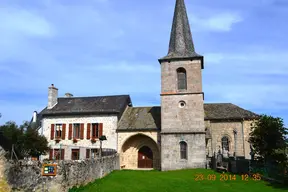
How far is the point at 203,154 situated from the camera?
23.7 meters

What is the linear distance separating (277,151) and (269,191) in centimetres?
409

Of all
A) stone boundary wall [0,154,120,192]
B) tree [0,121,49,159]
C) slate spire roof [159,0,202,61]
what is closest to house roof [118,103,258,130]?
slate spire roof [159,0,202,61]

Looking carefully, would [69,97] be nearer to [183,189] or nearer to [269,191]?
[183,189]

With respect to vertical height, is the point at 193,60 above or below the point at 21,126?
above

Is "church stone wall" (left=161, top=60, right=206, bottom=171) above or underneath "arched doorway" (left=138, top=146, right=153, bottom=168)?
above

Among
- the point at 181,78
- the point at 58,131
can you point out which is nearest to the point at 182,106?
the point at 181,78

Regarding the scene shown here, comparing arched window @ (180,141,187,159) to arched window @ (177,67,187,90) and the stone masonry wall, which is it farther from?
the stone masonry wall

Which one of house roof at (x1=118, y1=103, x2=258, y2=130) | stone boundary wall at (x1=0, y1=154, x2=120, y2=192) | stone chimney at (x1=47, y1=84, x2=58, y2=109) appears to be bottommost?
stone boundary wall at (x1=0, y1=154, x2=120, y2=192)

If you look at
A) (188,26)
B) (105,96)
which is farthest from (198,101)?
(105,96)

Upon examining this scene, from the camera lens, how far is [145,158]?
1077 inches

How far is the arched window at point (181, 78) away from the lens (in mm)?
25938

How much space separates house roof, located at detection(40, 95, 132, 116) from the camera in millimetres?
28328

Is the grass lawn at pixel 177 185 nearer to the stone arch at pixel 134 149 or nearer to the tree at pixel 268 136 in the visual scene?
the tree at pixel 268 136

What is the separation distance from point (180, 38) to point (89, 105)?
1167cm
